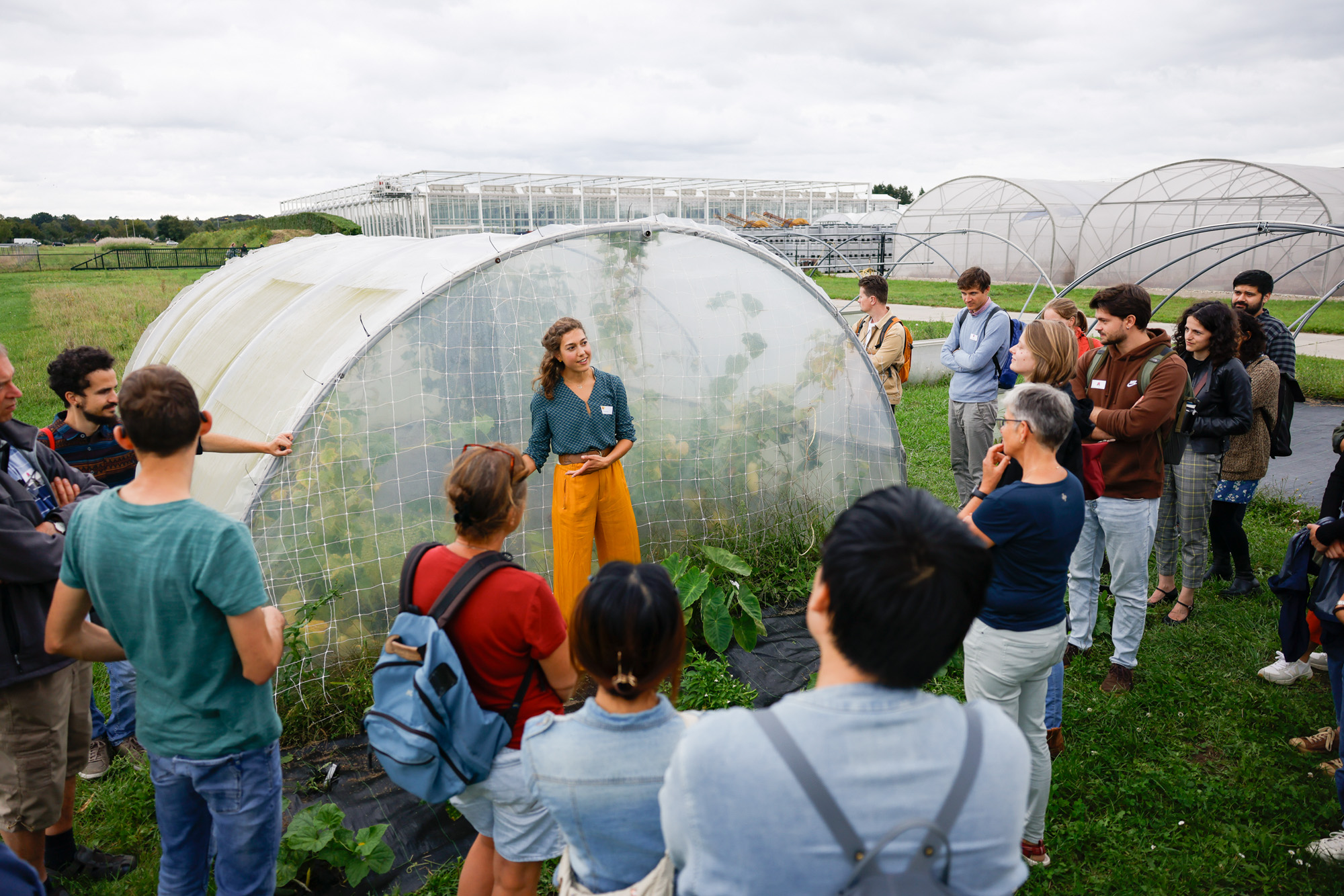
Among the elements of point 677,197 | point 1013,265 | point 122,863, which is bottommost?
point 122,863

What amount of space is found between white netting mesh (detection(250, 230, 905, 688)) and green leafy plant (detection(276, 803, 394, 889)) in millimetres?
1318

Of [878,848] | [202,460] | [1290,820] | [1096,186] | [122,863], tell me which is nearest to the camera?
[878,848]

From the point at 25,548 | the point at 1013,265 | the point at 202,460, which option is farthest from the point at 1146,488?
the point at 1013,265

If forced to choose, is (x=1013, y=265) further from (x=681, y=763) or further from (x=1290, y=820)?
(x=681, y=763)

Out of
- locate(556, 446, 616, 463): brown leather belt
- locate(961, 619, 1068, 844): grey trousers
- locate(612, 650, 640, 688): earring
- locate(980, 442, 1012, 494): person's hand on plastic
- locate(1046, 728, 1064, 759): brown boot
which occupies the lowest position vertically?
locate(1046, 728, 1064, 759): brown boot

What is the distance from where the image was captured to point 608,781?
1.67 meters

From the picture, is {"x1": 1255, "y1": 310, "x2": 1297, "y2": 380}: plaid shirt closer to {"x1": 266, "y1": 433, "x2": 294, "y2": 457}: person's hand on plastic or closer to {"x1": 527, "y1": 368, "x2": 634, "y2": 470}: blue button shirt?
{"x1": 527, "y1": 368, "x2": 634, "y2": 470}: blue button shirt

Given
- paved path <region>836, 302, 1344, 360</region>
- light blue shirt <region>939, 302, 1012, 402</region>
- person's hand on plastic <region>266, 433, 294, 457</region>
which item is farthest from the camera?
paved path <region>836, 302, 1344, 360</region>

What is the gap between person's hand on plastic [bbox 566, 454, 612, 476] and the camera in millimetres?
4219

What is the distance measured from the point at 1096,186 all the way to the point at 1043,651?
105 ft

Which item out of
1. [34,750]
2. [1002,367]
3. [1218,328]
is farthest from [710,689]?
[1002,367]

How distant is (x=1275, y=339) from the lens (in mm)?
5438

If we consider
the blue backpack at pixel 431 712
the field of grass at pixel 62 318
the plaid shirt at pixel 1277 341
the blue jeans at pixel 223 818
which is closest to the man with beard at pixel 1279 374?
the plaid shirt at pixel 1277 341

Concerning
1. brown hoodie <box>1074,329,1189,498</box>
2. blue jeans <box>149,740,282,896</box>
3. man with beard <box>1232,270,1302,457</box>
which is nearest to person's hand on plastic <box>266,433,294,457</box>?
blue jeans <box>149,740,282,896</box>
